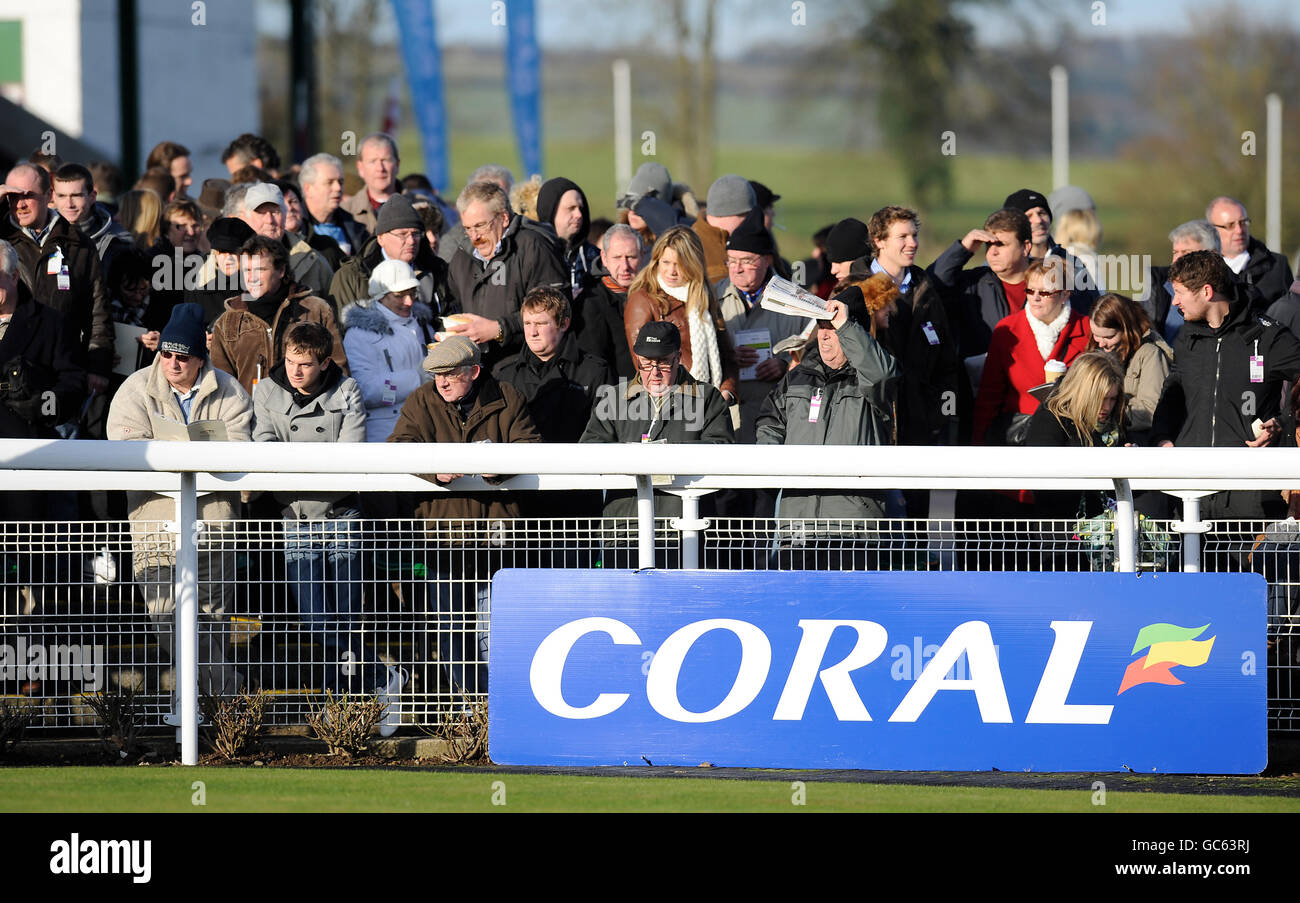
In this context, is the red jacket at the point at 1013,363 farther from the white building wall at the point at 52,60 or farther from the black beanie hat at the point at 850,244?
the white building wall at the point at 52,60

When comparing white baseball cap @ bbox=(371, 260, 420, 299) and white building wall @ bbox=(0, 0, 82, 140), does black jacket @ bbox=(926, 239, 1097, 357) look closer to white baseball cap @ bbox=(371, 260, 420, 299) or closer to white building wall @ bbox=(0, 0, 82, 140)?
white baseball cap @ bbox=(371, 260, 420, 299)

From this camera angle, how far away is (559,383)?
24.5 feet

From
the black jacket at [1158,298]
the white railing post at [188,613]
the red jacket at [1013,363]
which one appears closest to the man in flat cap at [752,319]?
the red jacket at [1013,363]

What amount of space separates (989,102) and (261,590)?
120 feet

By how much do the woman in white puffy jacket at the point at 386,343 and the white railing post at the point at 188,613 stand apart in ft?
4.67

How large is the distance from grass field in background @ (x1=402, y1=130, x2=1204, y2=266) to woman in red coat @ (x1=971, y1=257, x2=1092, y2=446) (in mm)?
28109

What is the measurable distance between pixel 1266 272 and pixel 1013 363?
2345 millimetres

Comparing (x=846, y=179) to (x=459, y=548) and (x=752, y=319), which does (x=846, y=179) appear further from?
(x=459, y=548)

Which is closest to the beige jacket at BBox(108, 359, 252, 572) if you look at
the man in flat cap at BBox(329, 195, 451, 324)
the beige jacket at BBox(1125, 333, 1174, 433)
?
the man in flat cap at BBox(329, 195, 451, 324)

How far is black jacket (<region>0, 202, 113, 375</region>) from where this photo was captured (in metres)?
8.12

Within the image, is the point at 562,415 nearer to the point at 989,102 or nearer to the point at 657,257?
the point at 657,257

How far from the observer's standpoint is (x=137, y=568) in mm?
6090

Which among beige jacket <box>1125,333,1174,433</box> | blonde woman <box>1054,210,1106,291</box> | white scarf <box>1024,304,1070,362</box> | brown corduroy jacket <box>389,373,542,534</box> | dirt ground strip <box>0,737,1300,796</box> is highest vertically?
blonde woman <box>1054,210,1106,291</box>

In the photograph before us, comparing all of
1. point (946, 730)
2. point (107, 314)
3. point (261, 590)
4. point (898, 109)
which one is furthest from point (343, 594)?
point (898, 109)
